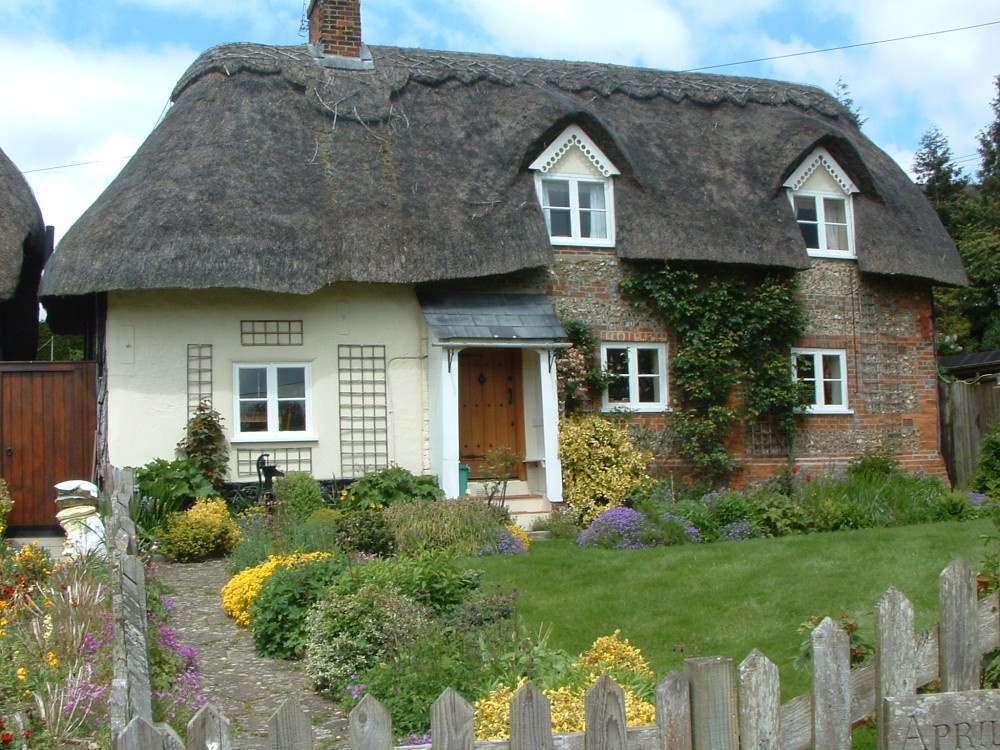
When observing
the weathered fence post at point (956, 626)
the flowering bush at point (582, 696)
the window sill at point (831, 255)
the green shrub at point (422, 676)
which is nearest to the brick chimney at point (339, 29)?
the window sill at point (831, 255)

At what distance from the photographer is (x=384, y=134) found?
16.7 meters

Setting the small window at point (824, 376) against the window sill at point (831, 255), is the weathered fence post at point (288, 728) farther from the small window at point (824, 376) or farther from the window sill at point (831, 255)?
the window sill at point (831, 255)

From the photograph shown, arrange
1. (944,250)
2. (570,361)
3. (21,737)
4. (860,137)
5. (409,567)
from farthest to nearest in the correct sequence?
(860,137)
(944,250)
(570,361)
(409,567)
(21,737)

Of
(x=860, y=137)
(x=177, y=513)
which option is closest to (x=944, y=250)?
(x=860, y=137)

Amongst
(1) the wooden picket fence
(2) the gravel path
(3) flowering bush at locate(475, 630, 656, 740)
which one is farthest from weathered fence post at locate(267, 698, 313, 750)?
(2) the gravel path

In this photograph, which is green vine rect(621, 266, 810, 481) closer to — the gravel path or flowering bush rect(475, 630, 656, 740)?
the gravel path

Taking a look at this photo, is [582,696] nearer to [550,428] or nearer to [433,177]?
[550,428]

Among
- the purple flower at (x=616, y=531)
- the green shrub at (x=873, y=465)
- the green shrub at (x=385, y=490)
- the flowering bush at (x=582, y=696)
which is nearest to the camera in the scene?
the flowering bush at (x=582, y=696)

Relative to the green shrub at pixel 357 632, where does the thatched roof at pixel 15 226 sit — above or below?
above

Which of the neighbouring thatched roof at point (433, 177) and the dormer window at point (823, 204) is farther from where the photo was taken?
the dormer window at point (823, 204)

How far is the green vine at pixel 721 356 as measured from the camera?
16.8 metres

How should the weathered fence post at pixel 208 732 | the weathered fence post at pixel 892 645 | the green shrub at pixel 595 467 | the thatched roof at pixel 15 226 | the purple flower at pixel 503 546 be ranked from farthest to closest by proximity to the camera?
1. the thatched roof at pixel 15 226
2. the green shrub at pixel 595 467
3. the purple flower at pixel 503 546
4. the weathered fence post at pixel 892 645
5. the weathered fence post at pixel 208 732

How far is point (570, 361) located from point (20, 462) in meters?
7.60

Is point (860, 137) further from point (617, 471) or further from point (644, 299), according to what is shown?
point (617, 471)
